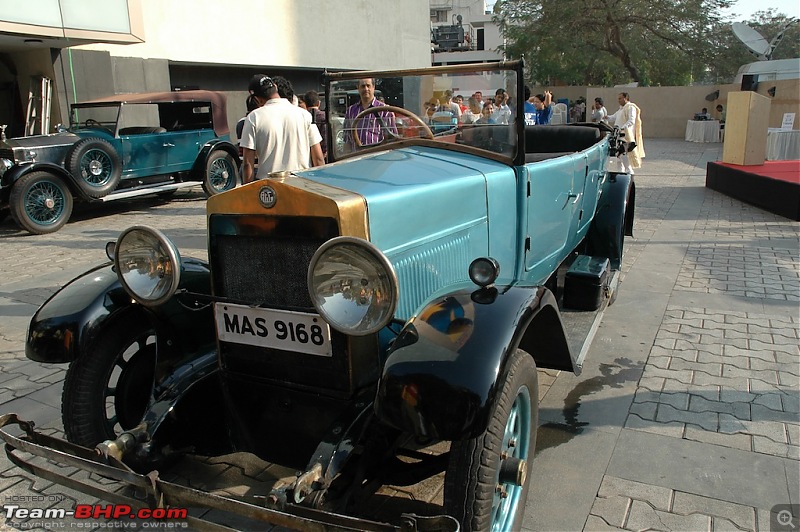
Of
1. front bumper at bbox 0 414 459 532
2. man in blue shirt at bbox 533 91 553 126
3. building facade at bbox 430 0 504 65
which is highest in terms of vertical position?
building facade at bbox 430 0 504 65

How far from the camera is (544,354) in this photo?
262cm

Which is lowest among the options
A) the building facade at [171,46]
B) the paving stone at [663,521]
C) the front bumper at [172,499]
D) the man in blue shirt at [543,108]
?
the paving stone at [663,521]

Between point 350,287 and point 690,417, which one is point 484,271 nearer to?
point 350,287

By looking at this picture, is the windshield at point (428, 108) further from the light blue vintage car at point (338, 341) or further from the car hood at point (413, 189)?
the car hood at point (413, 189)

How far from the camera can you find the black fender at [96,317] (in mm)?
2525

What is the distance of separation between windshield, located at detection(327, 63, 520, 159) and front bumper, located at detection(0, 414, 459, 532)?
205cm

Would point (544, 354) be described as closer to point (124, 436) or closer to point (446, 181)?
point (446, 181)

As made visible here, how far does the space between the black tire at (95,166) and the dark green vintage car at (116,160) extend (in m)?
0.01

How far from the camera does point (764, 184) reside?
881cm

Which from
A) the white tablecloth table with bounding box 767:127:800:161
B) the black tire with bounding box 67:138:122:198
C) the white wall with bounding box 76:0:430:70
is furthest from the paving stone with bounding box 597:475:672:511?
the white tablecloth table with bounding box 767:127:800:161

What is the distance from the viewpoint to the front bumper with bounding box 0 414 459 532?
168cm

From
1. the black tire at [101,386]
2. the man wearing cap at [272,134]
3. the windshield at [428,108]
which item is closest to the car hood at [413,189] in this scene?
the windshield at [428,108]

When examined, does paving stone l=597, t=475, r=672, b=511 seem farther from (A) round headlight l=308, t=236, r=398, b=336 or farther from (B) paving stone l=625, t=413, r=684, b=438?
(A) round headlight l=308, t=236, r=398, b=336

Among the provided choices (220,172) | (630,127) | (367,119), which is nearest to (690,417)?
(367,119)
